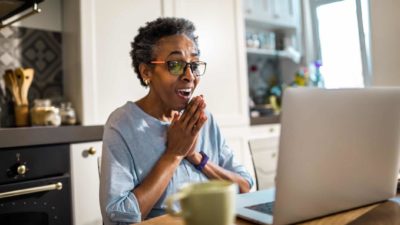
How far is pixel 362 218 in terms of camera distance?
67 centimetres

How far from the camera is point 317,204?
2.07 feet

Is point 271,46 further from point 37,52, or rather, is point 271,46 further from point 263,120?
point 37,52

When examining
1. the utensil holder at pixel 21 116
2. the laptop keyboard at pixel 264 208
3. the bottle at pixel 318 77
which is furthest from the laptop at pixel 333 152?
the bottle at pixel 318 77

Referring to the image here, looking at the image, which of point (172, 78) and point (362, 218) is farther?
point (172, 78)

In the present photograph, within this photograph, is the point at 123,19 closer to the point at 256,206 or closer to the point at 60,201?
the point at 60,201

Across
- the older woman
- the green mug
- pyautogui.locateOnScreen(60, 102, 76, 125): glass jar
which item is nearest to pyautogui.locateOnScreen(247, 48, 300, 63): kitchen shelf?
pyautogui.locateOnScreen(60, 102, 76, 125): glass jar

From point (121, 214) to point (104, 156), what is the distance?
0.18 metres

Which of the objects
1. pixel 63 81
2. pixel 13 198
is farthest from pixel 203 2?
pixel 13 198

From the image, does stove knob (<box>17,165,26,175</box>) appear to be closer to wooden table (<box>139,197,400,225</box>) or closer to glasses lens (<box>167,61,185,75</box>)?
glasses lens (<box>167,61,185,75</box>)

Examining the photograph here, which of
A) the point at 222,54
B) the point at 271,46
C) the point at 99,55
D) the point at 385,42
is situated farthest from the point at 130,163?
the point at 271,46

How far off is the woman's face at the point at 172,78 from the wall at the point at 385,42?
1.05 metres

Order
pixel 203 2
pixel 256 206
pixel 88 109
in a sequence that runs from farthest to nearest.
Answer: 1. pixel 203 2
2. pixel 88 109
3. pixel 256 206

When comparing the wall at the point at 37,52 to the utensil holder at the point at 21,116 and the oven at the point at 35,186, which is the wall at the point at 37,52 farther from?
the oven at the point at 35,186

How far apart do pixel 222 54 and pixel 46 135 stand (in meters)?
1.31
